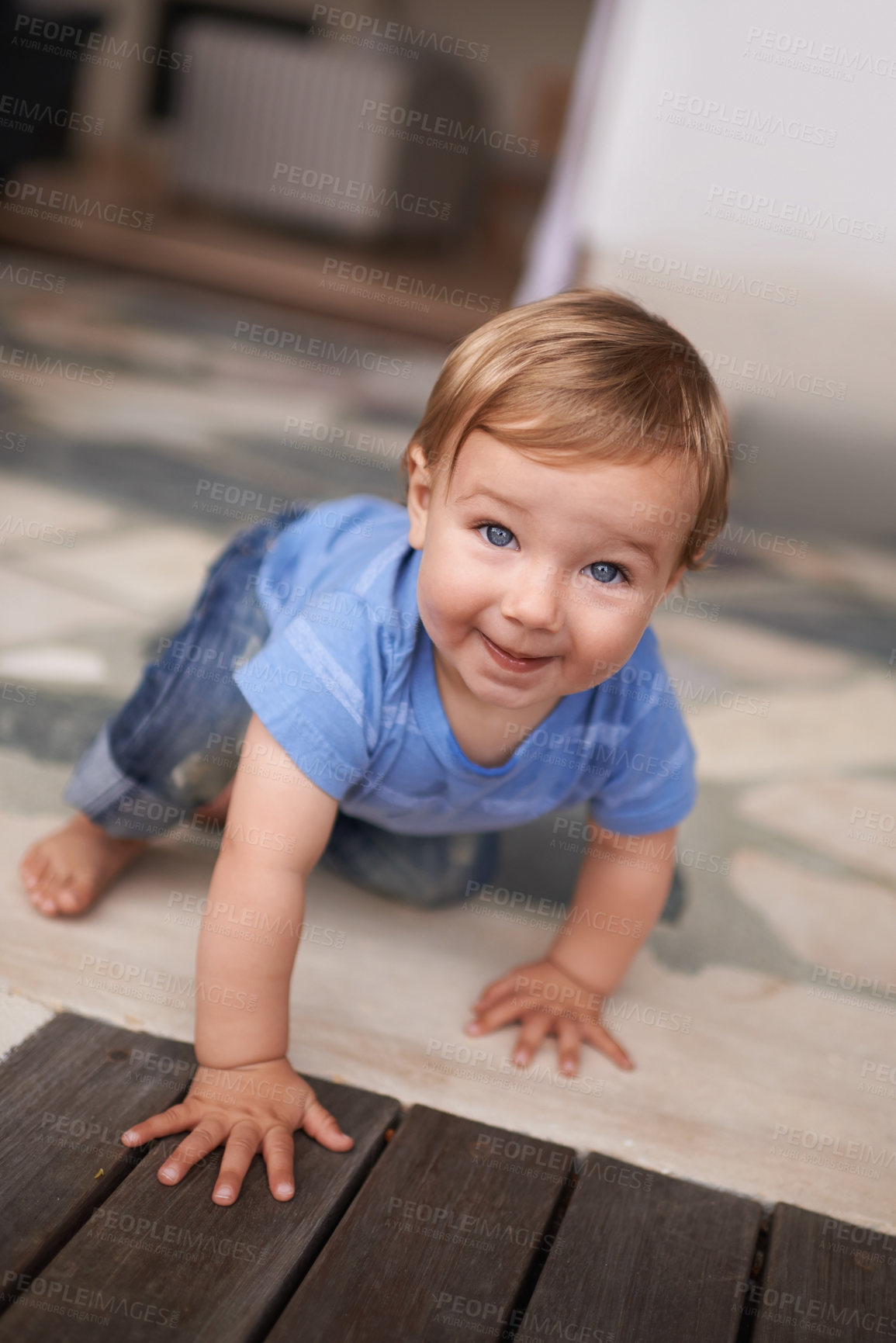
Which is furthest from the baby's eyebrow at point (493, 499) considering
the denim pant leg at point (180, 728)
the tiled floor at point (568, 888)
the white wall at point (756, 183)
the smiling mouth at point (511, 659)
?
the white wall at point (756, 183)

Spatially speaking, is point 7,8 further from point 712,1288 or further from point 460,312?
point 712,1288

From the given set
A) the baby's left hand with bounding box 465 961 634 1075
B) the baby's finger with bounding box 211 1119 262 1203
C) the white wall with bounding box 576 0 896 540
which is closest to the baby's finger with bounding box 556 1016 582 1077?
the baby's left hand with bounding box 465 961 634 1075

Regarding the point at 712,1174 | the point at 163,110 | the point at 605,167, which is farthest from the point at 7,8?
the point at 712,1174

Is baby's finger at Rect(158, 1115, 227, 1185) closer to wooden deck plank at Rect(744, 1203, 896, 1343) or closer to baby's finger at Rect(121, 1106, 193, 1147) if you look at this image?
baby's finger at Rect(121, 1106, 193, 1147)

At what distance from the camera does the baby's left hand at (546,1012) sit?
116 centimetres

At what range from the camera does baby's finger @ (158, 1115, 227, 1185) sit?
89 cm

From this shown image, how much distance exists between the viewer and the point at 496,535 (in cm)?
94

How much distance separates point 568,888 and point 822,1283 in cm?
58

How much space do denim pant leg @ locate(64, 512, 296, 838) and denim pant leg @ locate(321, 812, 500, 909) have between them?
0.15 m

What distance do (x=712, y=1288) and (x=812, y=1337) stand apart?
0.25 feet

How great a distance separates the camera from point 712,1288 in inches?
35.5

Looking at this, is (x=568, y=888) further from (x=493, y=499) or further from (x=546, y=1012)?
(x=493, y=499)

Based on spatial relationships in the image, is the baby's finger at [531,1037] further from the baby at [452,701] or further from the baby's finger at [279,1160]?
the baby's finger at [279,1160]

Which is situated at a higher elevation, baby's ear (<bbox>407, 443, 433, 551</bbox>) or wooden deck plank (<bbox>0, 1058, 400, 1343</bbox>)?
baby's ear (<bbox>407, 443, 433, 551</bbox>)
